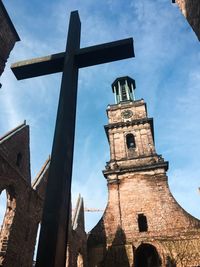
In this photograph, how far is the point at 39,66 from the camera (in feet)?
10.5

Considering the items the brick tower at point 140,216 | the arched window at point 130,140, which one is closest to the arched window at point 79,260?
the brick tower at point 140,216

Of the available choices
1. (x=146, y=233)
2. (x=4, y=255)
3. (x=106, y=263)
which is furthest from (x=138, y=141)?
(x=4, y=255)

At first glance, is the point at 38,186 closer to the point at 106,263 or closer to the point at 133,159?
the point at 106,263

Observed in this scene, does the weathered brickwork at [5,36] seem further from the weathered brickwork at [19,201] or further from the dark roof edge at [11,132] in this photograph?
the dark roof edge at [11,132]

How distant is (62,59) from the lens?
3096mm

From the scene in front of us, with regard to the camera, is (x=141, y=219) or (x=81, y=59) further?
(x=141, y=219)

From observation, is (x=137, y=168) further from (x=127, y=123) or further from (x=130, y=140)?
(x=127, y=123)

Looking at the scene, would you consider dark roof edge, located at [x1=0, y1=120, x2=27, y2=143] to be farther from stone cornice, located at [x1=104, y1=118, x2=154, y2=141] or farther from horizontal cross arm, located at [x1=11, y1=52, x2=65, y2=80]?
stone cornice, located at [x1=104, y1=118, x2=154, y2=141]

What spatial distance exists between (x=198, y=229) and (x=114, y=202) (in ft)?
20.7

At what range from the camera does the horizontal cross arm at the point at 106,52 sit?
9.82 ft

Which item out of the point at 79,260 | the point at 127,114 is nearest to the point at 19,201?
the point at 79,260

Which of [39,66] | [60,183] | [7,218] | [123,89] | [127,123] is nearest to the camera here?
[60,183]

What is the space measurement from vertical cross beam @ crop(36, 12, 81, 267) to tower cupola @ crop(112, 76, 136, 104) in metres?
26.2

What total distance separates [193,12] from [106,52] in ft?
12.8
